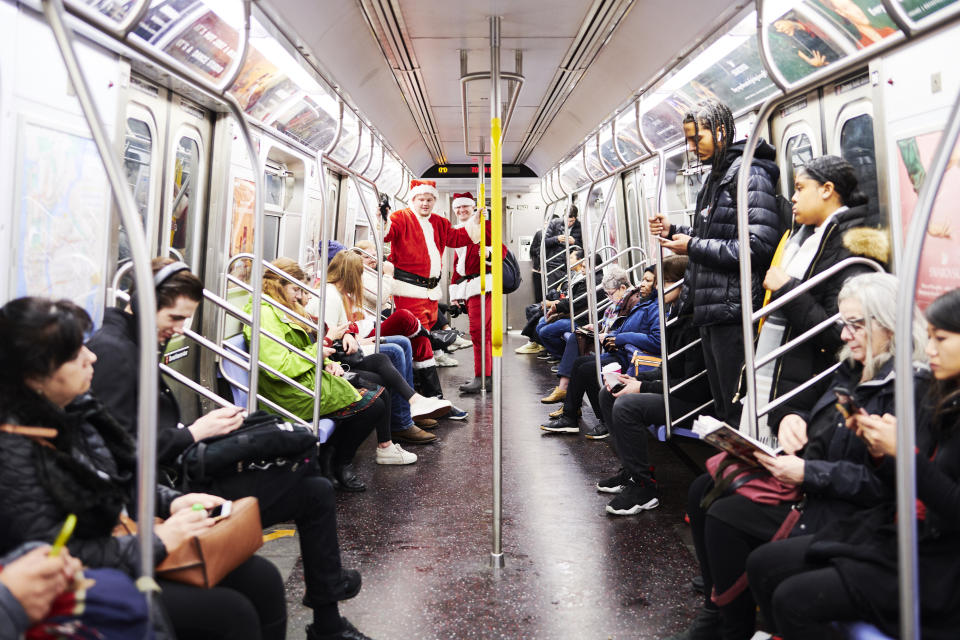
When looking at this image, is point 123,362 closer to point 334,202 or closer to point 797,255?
point 797,255

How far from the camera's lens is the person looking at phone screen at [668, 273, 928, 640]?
2.17 m

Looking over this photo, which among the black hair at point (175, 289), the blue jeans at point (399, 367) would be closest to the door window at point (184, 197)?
the blue jeans at point (399, 367)

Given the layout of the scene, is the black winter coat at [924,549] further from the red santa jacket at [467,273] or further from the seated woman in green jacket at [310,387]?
the red santa jacket at [467,273]

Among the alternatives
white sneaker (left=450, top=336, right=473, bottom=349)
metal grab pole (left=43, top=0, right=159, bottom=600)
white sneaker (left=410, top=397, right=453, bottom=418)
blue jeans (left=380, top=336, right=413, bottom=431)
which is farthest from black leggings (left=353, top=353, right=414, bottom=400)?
white sneaker (left=450, top=336, right=473, bottom=349)

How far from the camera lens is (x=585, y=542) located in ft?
12.2

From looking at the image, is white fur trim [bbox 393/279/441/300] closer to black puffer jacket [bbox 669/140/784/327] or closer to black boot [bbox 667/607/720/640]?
black puffer jacket [bbox 669/140/784/327]

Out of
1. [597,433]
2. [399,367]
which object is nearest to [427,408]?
[399,367]

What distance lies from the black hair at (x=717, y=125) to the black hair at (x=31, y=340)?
284 cm

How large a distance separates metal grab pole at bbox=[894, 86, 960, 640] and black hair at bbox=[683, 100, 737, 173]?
2.03m

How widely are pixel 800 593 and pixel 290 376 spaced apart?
2.85 meters

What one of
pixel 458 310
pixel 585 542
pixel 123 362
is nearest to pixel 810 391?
pixel 585 542

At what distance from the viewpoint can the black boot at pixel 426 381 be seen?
6547 millimetres

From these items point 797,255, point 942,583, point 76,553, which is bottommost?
point 942,583

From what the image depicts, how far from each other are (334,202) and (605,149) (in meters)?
3.15
